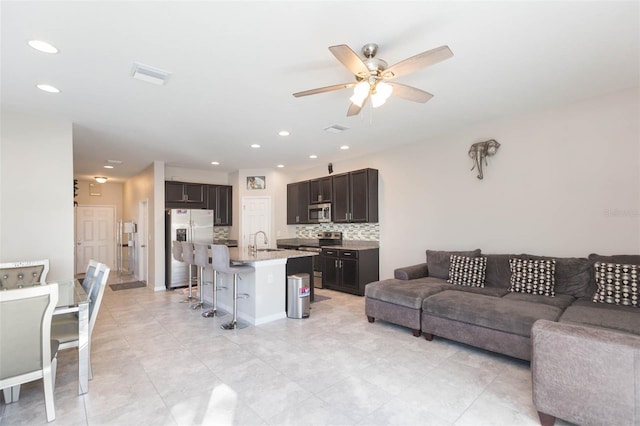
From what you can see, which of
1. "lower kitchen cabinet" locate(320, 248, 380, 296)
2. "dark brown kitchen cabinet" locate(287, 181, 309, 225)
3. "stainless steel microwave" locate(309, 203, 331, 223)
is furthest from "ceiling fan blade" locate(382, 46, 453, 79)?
"dark brown kitchen cabinet" locate(287, 181, 309, 225)

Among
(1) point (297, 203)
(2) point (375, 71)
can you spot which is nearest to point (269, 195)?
(1) point (297, 203)

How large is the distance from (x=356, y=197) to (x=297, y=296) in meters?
2.41

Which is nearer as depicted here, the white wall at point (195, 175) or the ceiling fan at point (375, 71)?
the ceiling fan at point (375, 71)

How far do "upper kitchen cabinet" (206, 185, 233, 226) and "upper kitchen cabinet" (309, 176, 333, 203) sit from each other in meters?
2.27

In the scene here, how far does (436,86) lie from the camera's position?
3.03 metres

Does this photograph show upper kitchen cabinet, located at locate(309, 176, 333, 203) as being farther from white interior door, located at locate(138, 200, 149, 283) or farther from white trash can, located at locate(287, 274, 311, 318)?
white interior door, located at locate(138, 200, 149, 283)

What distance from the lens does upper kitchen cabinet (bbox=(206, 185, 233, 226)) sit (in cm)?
750

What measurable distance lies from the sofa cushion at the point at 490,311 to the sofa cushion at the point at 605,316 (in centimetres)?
12

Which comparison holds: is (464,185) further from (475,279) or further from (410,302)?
(410,302)

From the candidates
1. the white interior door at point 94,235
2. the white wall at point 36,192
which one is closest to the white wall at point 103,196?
the white interior door at point 94,235

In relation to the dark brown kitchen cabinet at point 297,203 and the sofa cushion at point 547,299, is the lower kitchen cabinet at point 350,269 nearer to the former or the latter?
the dark brown kitchen cabinet at point 297,203

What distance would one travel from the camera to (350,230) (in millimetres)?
6488

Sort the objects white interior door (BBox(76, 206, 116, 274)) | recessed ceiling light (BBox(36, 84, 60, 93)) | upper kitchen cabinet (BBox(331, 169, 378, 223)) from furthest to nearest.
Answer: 1. white interior door (BBox(76, 206, 116, 274))
2. upper kitchen cabinet (BBox(331, 169, 378, 223))
3. recessed ceiling light (BBox(36, 84, 60, 93))

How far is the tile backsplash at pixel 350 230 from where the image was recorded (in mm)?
5980
